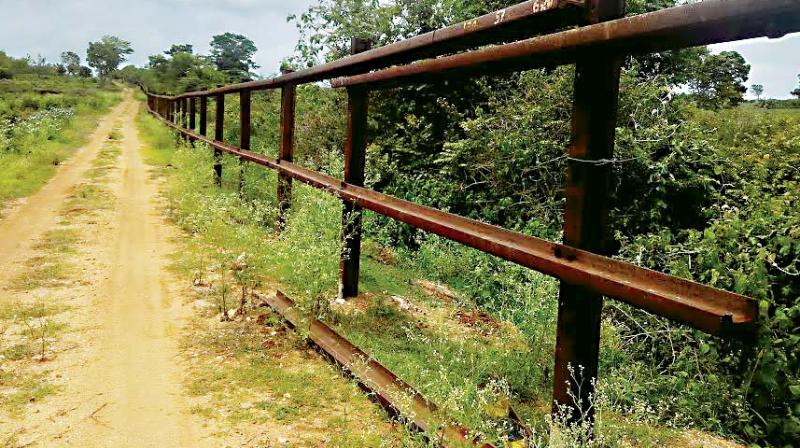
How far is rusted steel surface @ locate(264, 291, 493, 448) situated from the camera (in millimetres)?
2445

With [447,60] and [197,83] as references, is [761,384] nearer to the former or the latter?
[447,60]

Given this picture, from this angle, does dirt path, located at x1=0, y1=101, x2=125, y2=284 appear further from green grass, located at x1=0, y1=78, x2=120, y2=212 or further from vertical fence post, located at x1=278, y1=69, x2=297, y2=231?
vertical fence post, located at x1=278, y1=69, x2=297, y2=231

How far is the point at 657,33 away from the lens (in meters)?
1.80

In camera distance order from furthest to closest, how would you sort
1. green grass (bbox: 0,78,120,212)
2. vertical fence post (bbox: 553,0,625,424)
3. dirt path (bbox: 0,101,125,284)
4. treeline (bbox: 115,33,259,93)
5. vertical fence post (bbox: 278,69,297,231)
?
1. treeline (bbox: 115,33,259,93)
2. green grass (bbox: 0,78,120,212)
3. vertical fence post (bbox: 278,69,297,231)
4. dirt path (bbox: 0,101,125,284)
5. vertical fence post (bbox: 553,0,625,424)

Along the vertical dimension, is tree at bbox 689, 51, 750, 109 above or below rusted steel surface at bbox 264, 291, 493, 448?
above

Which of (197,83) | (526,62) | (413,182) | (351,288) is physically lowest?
(351,288)

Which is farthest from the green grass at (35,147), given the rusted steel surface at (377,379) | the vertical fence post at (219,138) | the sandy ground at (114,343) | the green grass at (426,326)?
the rusted steel surface at (377,379)

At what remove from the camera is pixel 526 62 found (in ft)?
8.18

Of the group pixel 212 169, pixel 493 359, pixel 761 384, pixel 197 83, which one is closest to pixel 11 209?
pixel 212 169

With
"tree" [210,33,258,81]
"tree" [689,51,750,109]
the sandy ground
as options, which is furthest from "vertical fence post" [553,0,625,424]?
"tree" [210,33,258,81]

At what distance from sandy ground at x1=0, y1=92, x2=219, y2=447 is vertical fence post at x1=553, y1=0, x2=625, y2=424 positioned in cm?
166

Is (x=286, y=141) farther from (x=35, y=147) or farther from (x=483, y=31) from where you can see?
(x=35, y=147)

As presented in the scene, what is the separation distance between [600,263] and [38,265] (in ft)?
17.3

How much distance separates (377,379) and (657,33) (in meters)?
2.17
